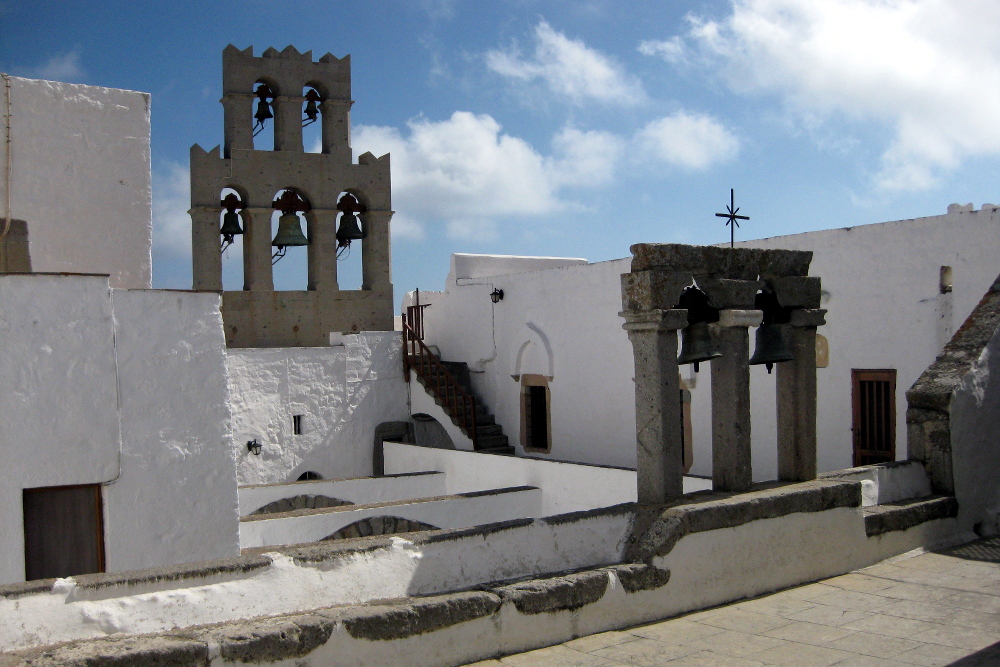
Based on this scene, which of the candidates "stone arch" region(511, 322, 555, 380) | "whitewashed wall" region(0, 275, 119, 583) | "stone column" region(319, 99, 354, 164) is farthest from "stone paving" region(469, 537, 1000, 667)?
"stone column" region(319, 99, 354, 164)

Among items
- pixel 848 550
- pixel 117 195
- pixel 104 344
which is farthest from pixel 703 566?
pixel 117 195

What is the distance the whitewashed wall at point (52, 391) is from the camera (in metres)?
7.00

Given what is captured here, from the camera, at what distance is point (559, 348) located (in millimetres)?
14297

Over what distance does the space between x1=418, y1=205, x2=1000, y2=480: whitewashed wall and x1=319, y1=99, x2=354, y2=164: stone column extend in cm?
339

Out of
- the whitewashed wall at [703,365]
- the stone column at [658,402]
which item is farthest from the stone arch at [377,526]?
the stone column at [658,402]

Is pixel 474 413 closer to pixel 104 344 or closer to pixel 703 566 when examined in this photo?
pixel 104 344

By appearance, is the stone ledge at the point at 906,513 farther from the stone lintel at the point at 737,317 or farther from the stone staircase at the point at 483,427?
the stone staircase at the point at 483,427

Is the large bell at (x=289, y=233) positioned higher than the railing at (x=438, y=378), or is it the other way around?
the large bell at (x=289, y=233)

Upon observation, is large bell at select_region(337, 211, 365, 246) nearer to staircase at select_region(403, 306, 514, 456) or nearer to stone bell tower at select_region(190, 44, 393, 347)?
stone bell tower at select_region(190, 44, 393, 347)

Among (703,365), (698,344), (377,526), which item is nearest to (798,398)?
(698,344)

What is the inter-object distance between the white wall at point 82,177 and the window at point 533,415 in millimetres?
7243

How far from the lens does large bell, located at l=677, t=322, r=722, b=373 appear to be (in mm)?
5590

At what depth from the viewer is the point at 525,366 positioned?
15031 mm

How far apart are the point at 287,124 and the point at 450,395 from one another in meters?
5.25
